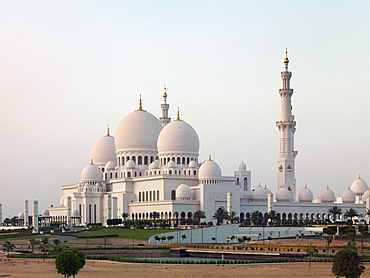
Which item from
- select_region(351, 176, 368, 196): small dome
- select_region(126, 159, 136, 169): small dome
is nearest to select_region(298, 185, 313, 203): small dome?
select_region(351, 176, 368, 196): small dome

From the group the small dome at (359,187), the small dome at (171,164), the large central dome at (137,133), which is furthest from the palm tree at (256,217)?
the small dome at (359,187)

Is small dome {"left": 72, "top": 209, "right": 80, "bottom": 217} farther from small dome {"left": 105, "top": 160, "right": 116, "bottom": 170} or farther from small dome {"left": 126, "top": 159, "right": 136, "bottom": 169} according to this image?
small dome {"left": 105, "top": 160, "right": 116, "bottom": 170}

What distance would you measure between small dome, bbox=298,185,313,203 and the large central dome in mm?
23726

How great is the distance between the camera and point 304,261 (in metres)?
51.7

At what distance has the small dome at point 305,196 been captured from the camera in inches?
4357

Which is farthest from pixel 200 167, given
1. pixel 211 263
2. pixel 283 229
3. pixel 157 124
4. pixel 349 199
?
pixel 211 263

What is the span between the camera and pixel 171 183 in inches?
3888

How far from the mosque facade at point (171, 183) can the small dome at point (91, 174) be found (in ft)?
0.50

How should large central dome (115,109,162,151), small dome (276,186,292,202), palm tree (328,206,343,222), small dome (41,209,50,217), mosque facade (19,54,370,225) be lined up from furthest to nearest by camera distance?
1. small dome (41,209,50,217)
2. large central dome (115,109,162,151)
3. small dome (276,186,292,202)
4. palm tree (328,206,343,222)
5. mosque facade (19,54,370,225)

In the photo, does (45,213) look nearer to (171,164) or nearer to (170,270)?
(171,164)

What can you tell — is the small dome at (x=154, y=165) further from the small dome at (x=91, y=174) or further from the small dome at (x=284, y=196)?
the small dome at (x=284, y=196)

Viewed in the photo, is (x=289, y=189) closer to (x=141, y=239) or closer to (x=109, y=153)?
(x=109, y=153)

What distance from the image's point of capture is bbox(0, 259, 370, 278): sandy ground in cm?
4478

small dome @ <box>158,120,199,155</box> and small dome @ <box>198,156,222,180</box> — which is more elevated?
small dome @ <box>158,120,199,155</box>
